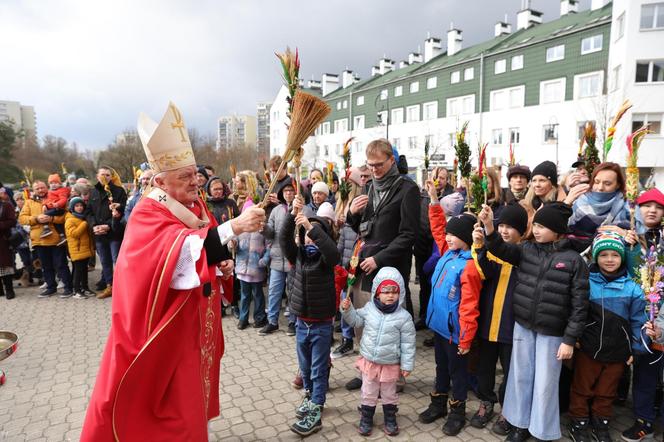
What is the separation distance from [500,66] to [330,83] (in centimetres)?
2671

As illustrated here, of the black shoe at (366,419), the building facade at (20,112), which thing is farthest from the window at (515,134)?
the building facade at (20,112)

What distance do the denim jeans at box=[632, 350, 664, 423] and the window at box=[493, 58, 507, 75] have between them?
3254 cm

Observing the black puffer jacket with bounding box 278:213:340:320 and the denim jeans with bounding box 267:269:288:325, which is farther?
the denim jeans with bounding box 267:269:288:325

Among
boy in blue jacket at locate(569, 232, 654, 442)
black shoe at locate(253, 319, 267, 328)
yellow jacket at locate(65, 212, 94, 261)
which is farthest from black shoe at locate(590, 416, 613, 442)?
yellow jacket at locate(65, 212, 94, 261)

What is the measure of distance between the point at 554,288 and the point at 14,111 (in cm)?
9568

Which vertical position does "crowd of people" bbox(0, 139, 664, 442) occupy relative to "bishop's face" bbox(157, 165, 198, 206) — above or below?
below

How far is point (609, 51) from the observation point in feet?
83.2

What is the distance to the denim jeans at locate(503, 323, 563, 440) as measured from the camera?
334 centimetres

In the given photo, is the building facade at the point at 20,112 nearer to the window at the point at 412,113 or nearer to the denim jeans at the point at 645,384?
the window at the point at 412,113

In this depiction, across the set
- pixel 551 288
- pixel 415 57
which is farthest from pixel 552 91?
pixel 551 288

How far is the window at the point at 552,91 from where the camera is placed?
91.9 ft

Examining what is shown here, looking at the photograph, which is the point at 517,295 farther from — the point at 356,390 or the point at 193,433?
the point at 193,433

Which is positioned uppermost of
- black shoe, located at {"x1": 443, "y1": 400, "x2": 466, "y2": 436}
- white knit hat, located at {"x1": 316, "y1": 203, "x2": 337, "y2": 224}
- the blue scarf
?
white knit hat, located at {"x1": 316, "y1": 203, "x2": 337, "y2": 224}

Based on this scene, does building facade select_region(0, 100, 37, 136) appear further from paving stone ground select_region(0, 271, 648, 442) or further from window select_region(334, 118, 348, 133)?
paving stone ground select_region(0, 271, 648, 442)
